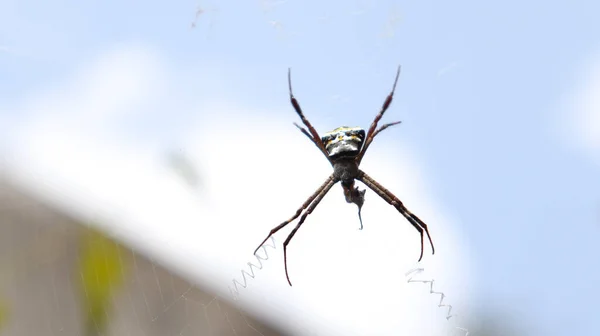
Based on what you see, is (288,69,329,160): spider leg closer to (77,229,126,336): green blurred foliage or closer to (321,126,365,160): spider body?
(321,126,365,160): spider body

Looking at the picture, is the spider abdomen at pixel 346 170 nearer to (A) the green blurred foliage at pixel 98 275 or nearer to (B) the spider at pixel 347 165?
(B) the spider at pixel 347 165

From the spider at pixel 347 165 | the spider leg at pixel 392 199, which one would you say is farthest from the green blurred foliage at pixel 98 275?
the spider leg at pixel 392 199

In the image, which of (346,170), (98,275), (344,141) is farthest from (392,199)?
(98,275)

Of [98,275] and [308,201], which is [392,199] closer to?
[308,201]

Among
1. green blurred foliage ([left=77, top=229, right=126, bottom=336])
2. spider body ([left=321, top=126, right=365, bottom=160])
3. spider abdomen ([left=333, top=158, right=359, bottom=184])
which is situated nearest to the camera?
green blurred foliage ([left=77, top=229, right=126, bottom=336])

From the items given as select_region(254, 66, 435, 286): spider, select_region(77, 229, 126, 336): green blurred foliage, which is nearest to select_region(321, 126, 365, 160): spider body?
select_region(254, 66, 435, 286): spider

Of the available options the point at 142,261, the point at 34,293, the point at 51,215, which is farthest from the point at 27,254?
the point at 142,261
